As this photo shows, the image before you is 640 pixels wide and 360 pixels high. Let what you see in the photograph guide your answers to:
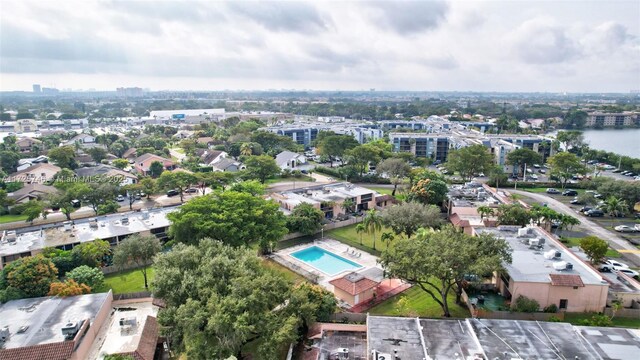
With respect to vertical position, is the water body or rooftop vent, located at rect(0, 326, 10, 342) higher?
the water body

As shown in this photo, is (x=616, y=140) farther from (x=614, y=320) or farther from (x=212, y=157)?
(x=614, y=320)

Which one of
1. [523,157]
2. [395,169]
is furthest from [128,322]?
[523,157]

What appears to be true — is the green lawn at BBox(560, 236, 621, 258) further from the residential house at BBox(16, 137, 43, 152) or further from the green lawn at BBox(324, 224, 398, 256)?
the residential house at BBox(16, 137, 43, 152)

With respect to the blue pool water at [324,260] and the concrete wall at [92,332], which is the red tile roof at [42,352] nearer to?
the concrete wall at [92,332]

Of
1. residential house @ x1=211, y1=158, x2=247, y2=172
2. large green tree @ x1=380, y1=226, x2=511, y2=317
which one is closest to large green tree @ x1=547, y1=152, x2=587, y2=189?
large green tree @ x1=380, y1=226, x2=511, y2=317

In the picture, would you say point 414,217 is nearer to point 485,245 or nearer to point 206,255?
point 485,245

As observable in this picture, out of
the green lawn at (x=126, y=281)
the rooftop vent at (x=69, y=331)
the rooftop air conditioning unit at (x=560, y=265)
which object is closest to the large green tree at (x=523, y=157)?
the rooftop air conditioning unit at (x=560, y=265)
